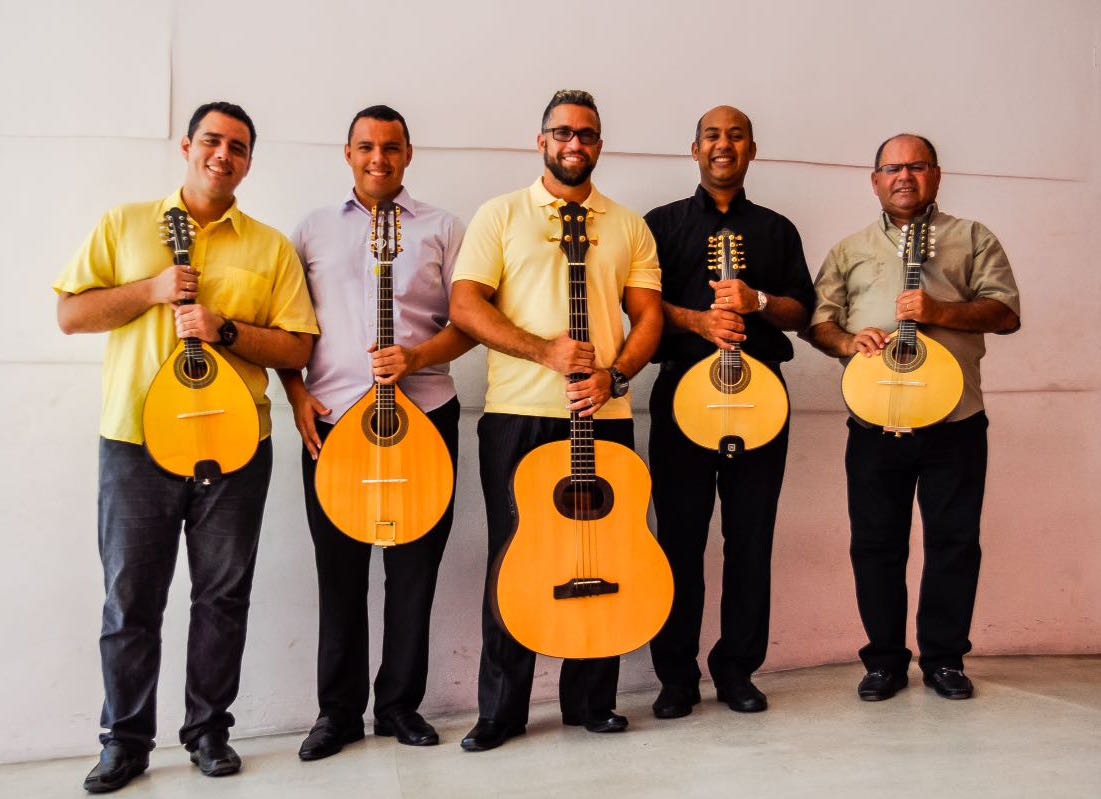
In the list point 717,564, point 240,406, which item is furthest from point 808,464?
point 240,406

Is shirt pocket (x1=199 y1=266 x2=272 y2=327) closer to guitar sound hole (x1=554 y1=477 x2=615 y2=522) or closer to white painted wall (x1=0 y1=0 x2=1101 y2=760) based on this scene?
white painted wall (x1=0 y1=0 x2=1101 y2=760)

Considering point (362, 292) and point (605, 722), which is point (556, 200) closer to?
point (362, 292)

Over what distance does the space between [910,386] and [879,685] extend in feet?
3.22

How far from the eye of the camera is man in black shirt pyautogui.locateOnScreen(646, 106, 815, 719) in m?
3.40

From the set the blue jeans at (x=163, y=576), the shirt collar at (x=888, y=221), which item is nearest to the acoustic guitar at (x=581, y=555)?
the blue jeans at (x=163, y=576)

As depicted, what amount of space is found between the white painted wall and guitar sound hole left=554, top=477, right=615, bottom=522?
863 mm

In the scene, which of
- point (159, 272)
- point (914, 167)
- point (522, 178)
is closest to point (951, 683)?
point (914, 167)

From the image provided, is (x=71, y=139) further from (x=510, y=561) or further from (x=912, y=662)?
(x=912, y=662)

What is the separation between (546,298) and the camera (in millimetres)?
3145

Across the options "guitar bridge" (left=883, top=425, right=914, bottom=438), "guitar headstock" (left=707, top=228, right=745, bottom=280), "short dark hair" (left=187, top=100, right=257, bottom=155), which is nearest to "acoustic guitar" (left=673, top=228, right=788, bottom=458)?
"guitar headstock" (left=707, top=228, right=745, bottom=280)

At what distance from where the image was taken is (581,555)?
9.80 feet

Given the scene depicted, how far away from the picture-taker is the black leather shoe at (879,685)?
352 cm

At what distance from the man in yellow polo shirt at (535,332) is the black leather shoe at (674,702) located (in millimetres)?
196

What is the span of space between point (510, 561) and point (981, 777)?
133 cm
